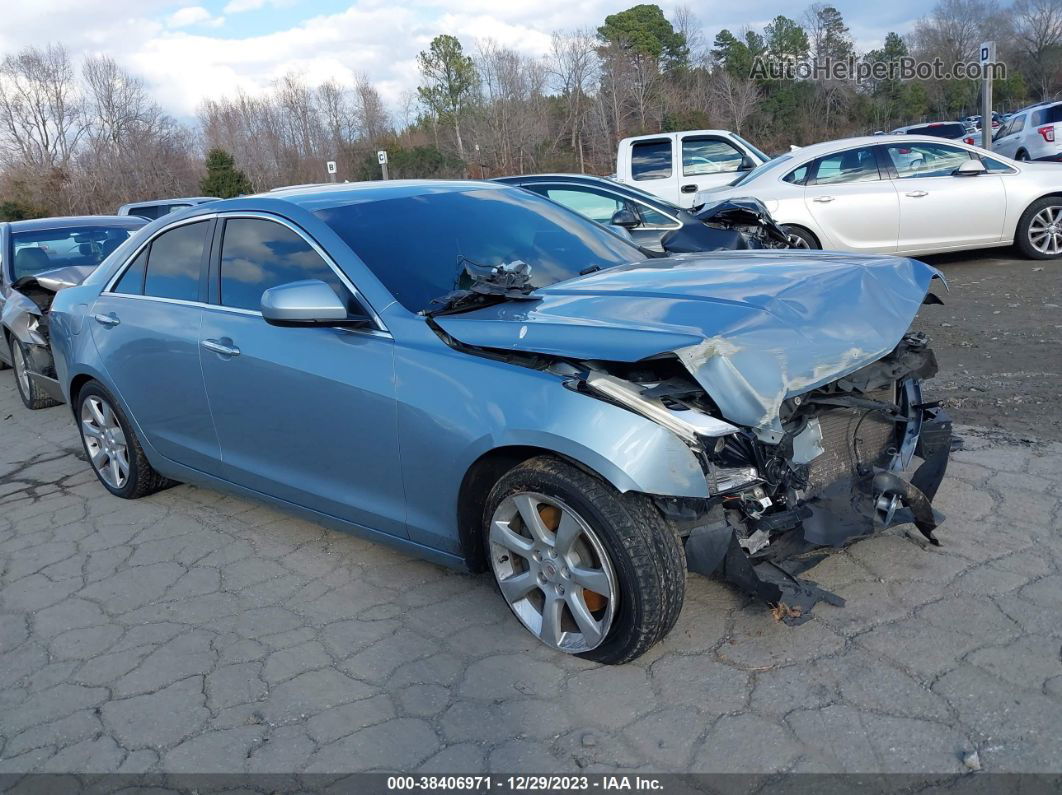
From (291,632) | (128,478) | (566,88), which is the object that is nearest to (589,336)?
(291,632)

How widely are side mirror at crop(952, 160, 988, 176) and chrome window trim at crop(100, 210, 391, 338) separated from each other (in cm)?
863

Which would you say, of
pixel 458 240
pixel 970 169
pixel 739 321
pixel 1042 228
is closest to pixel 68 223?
pixel 458 240

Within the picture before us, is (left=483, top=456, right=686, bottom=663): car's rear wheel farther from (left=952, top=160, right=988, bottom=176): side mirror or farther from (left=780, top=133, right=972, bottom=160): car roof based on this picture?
(left=952, top=160, right=988, bottom=176): side mirror

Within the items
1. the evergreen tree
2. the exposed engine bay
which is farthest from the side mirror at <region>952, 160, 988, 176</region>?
the evergreen tree

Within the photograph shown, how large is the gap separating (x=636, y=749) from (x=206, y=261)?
308 cm

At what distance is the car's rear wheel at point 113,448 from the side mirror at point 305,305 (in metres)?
1.98

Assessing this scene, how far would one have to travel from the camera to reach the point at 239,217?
4.32 meters

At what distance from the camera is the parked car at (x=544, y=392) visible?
9.78 feet

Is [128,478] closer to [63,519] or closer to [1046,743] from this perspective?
[63,519]

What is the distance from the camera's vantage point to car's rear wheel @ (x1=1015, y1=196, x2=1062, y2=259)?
1027 centimetres

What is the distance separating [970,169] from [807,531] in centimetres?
858
